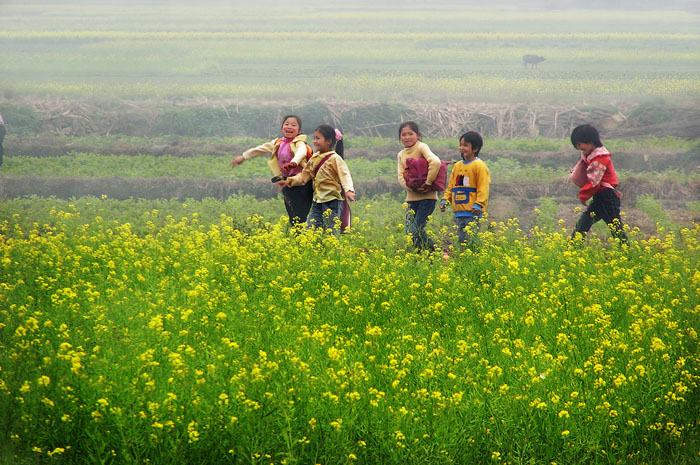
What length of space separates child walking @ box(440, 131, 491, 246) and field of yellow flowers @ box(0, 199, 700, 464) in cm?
84

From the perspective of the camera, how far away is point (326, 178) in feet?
23.6

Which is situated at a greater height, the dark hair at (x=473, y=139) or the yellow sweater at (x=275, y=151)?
the dark hair at (x=473, y=139)

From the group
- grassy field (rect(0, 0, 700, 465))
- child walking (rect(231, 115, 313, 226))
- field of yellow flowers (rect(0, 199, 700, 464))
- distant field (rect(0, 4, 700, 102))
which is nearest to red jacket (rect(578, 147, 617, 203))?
grassy field (rect(0, 0, 700, 465))

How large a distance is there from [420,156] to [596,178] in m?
1.76

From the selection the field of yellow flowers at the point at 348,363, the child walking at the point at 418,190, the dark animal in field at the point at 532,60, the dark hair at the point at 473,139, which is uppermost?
the dark animal in field at the point at 532,60

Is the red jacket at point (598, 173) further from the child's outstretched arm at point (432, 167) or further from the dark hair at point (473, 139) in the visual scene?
the child's outstretched arm at point (432, 167)

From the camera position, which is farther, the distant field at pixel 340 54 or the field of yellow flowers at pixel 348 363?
the distant field at pixel 340 54

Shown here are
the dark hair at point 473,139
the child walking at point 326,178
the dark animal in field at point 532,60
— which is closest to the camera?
the dark hair at point 473,139

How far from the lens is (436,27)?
18734 millimetres

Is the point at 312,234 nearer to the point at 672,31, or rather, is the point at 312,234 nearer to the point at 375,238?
the point at 375,238

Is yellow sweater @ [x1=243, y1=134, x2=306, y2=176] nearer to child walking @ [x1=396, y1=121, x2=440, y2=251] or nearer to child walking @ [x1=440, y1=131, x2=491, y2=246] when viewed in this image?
child walking @ [x1=396, y1=121, x2=440, y2=251]

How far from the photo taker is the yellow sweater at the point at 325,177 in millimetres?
7125

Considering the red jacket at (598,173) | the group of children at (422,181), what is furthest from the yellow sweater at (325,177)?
the red jacket at (598,173)

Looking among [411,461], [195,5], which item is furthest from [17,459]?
[195,5]
